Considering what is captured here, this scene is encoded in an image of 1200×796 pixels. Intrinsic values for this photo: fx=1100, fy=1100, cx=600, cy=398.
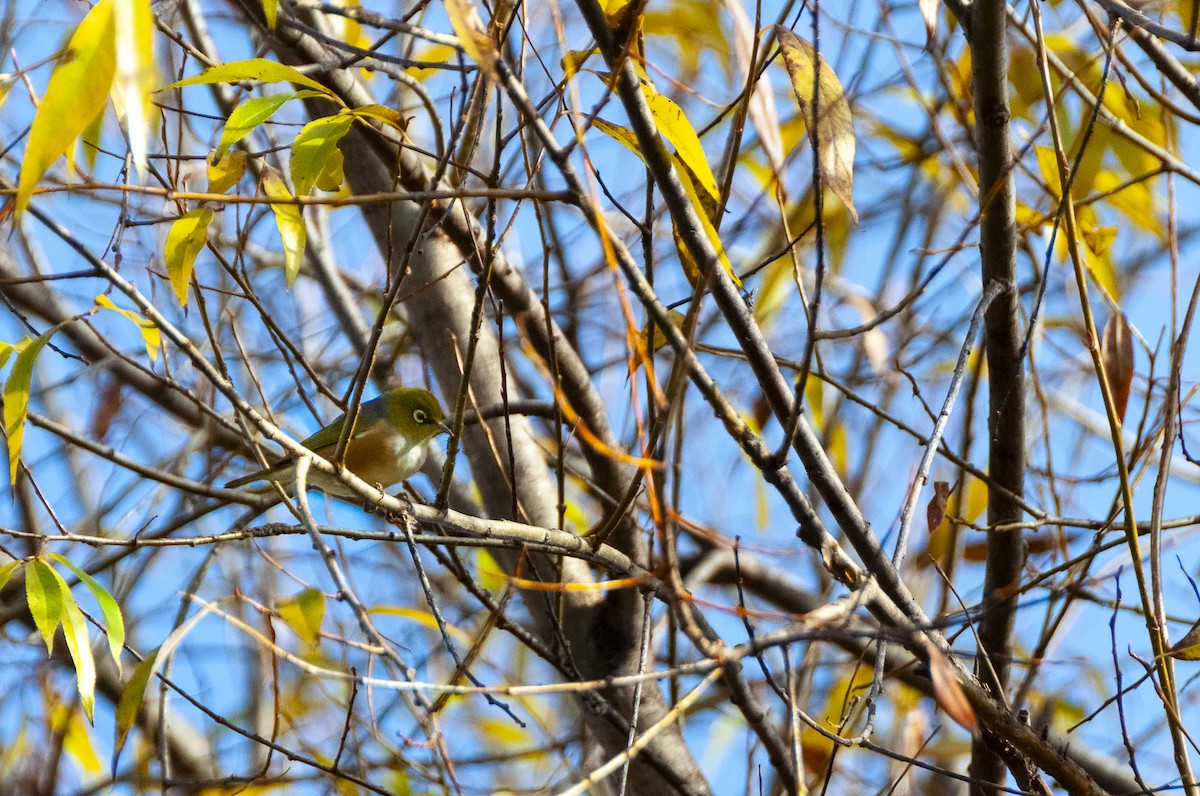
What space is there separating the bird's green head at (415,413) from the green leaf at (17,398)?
2.55 metres

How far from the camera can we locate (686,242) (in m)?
2.00

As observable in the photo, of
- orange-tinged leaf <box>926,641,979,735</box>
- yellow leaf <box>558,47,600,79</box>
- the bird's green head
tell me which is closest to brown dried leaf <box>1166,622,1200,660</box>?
orange-tinged leaf <box>926,641,979,735</box>

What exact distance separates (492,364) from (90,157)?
1352 mm

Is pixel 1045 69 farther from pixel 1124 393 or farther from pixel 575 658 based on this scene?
pixel 575 658

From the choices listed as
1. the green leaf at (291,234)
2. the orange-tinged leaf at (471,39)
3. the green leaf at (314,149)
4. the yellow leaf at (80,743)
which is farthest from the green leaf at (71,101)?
the yellow leaf at (80,743)

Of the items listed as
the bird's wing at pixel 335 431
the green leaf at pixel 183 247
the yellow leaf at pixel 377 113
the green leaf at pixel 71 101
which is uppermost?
the bird's wing at pixel 335 431

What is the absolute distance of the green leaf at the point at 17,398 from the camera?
2098 millimetres

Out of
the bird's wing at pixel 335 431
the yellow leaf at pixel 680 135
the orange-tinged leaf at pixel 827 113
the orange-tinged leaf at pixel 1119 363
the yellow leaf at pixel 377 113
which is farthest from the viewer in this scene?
the bird's wing at pixel 335 431

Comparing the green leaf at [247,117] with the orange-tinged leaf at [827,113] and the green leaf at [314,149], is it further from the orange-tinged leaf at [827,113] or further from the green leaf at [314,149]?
the orange-tinged leaf at [827,113]

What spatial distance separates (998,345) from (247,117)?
1.81m

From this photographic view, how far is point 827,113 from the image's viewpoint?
1.79m

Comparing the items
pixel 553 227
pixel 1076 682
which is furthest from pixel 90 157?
pixel 1076 682

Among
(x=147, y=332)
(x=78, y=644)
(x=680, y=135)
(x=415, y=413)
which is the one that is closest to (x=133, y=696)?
(x=78, y=644)

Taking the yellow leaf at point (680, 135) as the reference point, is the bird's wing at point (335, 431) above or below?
above
